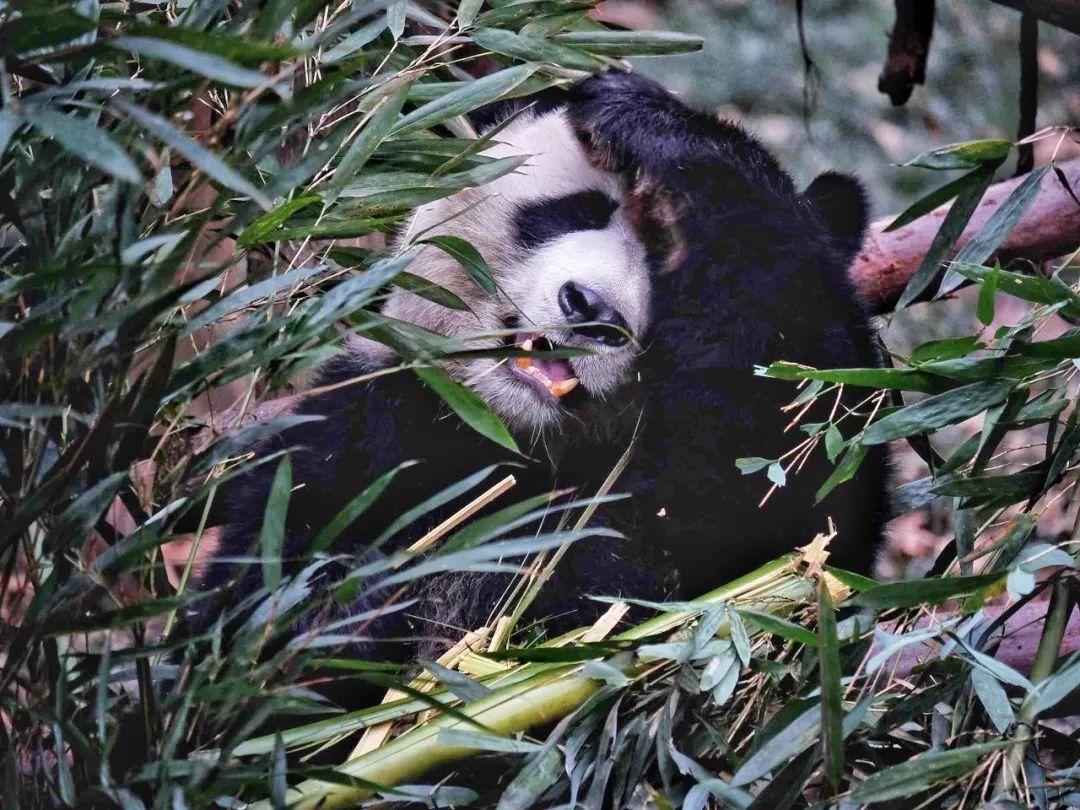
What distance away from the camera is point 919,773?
1035 millimetres

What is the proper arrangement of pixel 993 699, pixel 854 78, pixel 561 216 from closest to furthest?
pixel 993 699 → pixel 561 216 → pixel 854 78

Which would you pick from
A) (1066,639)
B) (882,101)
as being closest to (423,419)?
(1066,639)

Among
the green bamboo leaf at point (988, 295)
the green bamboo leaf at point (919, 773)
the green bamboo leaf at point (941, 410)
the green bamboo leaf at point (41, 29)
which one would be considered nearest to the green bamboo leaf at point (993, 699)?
the green bamboo leaf at point (919, 773)

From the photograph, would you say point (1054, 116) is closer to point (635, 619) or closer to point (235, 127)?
point (635, 619)

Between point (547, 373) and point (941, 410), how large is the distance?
655 millimetres

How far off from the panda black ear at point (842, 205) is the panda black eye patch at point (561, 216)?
0.39 meters

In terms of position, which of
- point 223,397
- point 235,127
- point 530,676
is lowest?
point 223,397

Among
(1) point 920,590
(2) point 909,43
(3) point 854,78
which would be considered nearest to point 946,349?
(1) point 920,590

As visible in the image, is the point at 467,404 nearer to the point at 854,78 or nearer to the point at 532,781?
the point at 532,781

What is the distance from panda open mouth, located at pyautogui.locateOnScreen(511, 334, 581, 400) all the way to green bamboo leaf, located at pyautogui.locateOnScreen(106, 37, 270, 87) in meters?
0.91

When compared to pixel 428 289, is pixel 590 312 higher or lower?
lower

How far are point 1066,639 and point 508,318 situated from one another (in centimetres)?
91

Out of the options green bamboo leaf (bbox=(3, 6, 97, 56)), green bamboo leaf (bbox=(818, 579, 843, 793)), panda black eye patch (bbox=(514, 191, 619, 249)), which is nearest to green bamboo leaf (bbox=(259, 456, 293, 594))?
green bamboo leaf (bbox=(3, 6, 97, 56))

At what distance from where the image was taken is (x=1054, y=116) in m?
4.01
